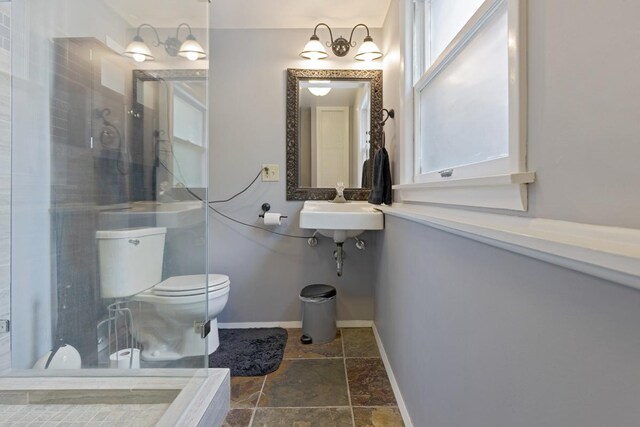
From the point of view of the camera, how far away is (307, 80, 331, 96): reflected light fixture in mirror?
80.2 inches

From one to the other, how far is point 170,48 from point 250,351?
1.92m

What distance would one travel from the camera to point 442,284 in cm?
84

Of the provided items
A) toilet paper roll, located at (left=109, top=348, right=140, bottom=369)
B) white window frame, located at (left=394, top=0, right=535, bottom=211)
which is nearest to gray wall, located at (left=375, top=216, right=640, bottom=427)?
white window frame, located at (left=394, top=0, right=535, bottom=211)

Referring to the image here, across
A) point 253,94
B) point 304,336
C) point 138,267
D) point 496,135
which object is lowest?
point 304,336

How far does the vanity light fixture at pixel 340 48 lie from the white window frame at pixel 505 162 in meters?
1.01

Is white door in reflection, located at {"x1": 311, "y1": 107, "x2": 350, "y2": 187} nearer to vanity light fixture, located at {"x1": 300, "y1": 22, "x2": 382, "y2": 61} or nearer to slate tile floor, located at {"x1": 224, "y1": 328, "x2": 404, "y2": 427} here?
vanity light fixture, located at {"x1": 300, "y1": 22, "x2": 382, "y2": 61}

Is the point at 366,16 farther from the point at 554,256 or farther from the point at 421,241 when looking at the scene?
the point at 554,256

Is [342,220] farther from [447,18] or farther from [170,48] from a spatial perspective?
[170,48]

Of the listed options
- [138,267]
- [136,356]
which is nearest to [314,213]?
[138,267]

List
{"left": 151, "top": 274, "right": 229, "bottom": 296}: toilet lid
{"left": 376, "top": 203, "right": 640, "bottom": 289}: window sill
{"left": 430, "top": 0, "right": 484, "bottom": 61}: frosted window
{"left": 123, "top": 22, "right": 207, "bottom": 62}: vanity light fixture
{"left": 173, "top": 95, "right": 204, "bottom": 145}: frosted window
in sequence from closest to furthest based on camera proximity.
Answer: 1. {"left": 376, "top": 203, "right": 640, "bottom": 289}: window sill
2. {"left": 430, "top": 0, "right": 484, "bottom": 61}: frosted window
3. {"left": 151, "top": 274, "right": 229, "bottom": 296}: toilet lid
4. {"left": 123, "top": 22, "right": 207, "bottom": 62}: vanity light fixture
5. {"left": 173, "top": 95, "right": 204, "bottom": 145}: frosted window

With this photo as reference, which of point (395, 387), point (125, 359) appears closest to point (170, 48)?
point (125, 359)

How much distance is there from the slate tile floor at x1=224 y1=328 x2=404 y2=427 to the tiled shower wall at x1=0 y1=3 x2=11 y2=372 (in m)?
0.98

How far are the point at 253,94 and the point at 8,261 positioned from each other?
1581 mm

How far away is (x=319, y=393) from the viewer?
54.6 inches
